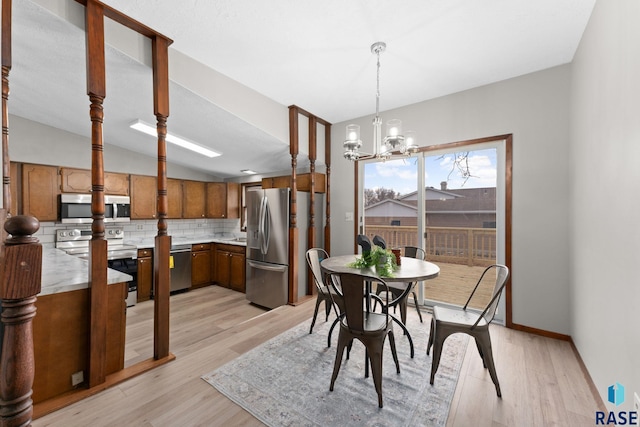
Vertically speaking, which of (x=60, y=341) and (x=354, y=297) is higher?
(x=354, y=297)

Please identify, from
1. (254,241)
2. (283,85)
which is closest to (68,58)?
(283,85)

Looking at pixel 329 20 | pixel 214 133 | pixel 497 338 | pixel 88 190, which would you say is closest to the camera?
pixel 329 20

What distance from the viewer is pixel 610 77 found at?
5.47ft

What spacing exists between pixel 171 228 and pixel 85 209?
1441mm

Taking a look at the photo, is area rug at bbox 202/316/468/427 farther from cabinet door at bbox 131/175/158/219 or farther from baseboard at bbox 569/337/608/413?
cabinet door at bbox 131/175/158/219

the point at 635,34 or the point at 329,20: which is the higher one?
the point at 329,20

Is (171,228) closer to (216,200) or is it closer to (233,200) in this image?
(216,200)

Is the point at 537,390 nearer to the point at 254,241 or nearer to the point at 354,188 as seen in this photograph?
the point at 354,188

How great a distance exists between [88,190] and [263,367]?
3.92 m

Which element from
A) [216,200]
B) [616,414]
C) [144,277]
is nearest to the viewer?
[616,414]

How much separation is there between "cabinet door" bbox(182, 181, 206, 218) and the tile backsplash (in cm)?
32

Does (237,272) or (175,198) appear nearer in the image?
(237,272)

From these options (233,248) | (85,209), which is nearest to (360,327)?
(233,248)

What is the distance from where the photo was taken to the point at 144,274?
167 inches
